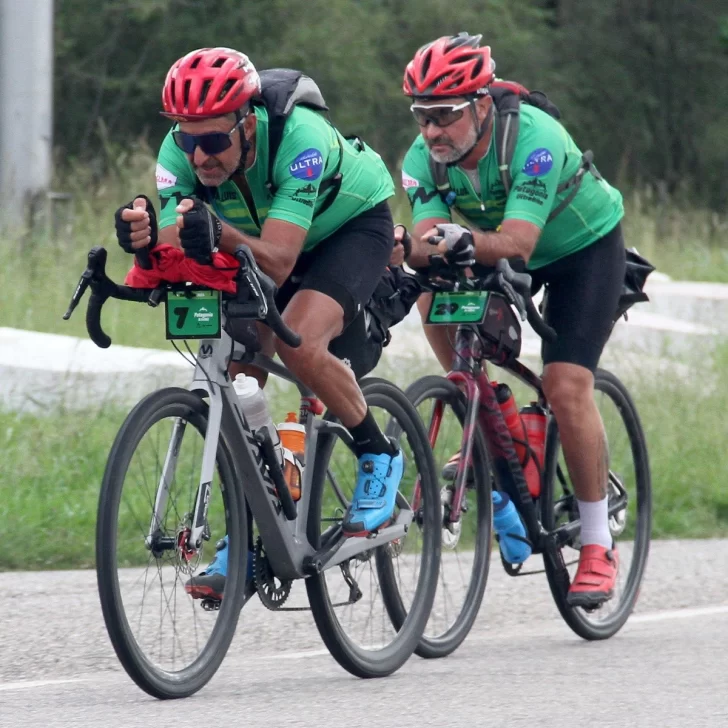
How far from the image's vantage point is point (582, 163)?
629 cm

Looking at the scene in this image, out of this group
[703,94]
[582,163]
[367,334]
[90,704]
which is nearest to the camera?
[90,704]

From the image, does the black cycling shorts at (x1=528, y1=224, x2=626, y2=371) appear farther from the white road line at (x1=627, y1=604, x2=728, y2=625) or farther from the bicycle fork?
the bicycle fork

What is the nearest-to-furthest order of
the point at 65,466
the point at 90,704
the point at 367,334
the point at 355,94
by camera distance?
the point at 90,704 → the point at 367,334 → the point at 65,466 → the point at 355,94

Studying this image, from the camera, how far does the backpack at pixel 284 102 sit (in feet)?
16.8

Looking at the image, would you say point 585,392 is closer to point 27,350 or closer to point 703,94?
point 27,350

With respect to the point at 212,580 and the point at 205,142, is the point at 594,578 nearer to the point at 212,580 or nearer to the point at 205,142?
the point at 212,580

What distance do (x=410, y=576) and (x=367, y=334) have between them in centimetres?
87

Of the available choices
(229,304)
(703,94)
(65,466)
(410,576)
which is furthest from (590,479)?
(703,94)

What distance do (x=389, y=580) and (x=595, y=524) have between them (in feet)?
3.43

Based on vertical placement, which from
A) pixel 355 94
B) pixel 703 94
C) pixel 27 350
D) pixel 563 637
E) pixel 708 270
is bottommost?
pixel 703 94

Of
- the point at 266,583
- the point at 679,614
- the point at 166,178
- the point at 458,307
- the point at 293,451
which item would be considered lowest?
the point at 679,614

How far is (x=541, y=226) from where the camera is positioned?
5844 millimetres

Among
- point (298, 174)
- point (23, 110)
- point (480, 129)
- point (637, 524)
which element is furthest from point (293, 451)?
point (23, 110)

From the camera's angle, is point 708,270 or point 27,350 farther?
point 708,270
